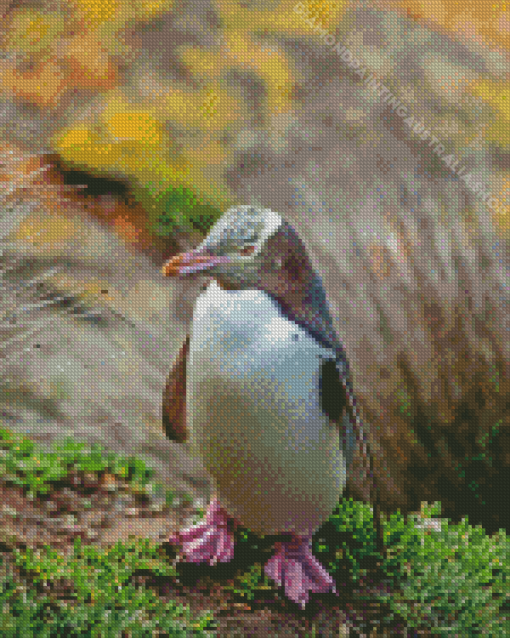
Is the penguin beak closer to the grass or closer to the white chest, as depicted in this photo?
the white chest

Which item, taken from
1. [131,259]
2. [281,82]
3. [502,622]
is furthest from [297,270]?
[281,82]

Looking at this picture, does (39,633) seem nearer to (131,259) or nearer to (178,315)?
(178,315)

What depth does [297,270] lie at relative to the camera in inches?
70.1

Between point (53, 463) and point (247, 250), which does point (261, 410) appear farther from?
point (53, 463)

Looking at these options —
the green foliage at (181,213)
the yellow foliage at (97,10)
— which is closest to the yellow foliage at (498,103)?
the green foliage at (181,213)

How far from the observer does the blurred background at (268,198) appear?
2.49 metres

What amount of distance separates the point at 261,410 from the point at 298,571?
1.28 feet

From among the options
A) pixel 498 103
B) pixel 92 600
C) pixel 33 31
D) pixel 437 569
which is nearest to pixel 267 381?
pixel 92 600

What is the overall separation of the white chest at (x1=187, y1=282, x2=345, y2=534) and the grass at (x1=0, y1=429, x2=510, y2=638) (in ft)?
0.72

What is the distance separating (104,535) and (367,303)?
3.51 feet

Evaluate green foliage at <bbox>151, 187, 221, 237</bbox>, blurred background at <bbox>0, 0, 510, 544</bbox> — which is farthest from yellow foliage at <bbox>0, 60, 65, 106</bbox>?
green foliage at <bbox>151, 187, 221, 237</bbox>

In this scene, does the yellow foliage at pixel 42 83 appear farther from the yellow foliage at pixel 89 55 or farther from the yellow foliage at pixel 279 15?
the yellow foliage at pixel 279 15

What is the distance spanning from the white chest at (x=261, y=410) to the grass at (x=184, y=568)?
0.22 m

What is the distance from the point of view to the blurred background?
97.9 inches
